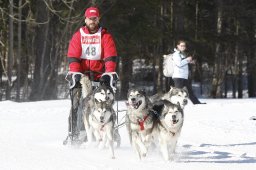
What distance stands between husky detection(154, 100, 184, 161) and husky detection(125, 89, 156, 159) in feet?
0.39

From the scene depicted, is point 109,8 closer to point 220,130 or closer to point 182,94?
point 220,130

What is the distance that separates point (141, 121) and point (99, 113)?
1.98 ft

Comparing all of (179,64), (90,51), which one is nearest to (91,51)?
(90,51)

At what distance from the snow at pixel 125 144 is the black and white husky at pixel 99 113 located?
0.22 m

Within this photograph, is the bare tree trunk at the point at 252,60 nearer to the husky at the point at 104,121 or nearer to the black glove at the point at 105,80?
the black glove at the point at 105,80

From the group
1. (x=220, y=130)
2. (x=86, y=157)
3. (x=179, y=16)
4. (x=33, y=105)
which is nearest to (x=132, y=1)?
(x=179, y=16)

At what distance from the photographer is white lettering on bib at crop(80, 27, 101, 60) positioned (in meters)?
7.93

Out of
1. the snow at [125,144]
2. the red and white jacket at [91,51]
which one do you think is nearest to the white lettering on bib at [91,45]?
the red and white jacket at [91,51]

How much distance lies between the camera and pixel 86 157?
7234mm

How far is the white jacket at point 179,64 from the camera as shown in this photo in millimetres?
13001

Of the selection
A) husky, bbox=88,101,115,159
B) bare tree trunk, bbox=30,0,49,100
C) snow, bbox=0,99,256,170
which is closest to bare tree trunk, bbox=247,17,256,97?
bare tree trunk, bbox=30,0,49,100

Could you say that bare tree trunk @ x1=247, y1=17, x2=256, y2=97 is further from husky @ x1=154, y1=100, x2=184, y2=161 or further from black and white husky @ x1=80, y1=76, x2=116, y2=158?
husky @ x1=154, y1=100, x2=184, y2=161

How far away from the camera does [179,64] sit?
1305 centimetres

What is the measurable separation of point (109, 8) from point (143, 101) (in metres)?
16.6
